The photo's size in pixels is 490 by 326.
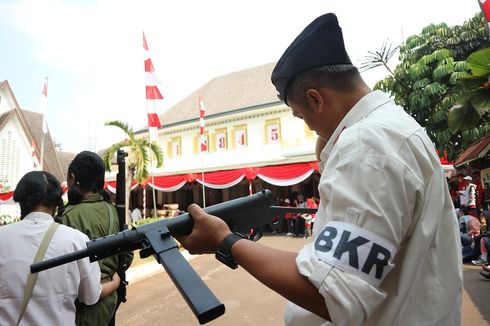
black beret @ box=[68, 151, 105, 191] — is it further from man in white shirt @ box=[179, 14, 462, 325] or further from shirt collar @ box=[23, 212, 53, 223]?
man in white shirt @ box=[179, 14, 462, 325]

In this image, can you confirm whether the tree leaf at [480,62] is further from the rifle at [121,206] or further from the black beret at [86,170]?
the black beret at [86,170]

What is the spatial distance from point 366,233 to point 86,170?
2.09 m

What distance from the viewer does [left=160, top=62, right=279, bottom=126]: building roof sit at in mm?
19109

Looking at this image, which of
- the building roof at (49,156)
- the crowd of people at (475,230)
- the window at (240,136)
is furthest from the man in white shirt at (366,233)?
the building roof at (49,156)

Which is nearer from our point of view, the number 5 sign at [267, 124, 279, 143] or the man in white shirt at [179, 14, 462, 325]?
the man in white shirt at [179, 14, 462, 325]

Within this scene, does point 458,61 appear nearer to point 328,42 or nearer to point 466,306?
point 466,306

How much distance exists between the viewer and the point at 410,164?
2.44 ft

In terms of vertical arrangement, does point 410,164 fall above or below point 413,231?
above

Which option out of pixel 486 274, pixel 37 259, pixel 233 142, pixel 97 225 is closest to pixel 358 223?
pixel 37 259

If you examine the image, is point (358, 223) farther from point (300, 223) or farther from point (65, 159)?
A: point (65, 159)

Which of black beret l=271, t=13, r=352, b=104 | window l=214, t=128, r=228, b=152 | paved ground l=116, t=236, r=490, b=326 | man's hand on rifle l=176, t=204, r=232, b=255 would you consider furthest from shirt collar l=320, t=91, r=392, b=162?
window l=214, t=128, r=228, b=152

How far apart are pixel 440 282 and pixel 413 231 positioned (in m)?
0.16

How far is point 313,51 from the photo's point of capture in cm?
100

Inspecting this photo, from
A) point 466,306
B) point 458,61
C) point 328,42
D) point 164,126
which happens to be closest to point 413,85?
point 458,61
